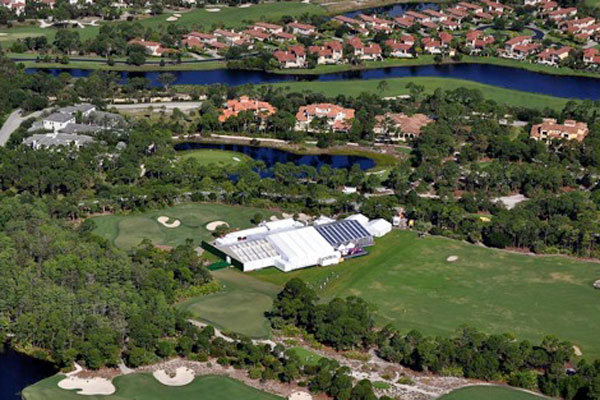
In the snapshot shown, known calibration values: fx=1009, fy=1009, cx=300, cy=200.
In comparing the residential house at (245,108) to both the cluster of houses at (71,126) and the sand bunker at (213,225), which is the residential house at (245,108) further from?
the sand bunker at (213,225)

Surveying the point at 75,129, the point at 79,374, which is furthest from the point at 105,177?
the point at 79,374

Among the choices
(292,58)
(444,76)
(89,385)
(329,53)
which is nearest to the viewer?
(89,385)

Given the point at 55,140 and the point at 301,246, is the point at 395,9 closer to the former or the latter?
the point at 55,140

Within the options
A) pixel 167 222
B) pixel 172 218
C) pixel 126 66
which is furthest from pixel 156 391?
pixel 126 66

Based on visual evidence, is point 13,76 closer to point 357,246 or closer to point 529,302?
point 357,246

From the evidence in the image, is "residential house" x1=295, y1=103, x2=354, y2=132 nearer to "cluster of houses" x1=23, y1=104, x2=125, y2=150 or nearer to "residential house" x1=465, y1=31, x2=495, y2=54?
"cluster of houses" x1=23, y1=104, x2=125, y2=150

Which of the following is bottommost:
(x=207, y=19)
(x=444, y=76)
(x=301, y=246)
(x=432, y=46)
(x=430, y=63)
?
(x=301, y=246)

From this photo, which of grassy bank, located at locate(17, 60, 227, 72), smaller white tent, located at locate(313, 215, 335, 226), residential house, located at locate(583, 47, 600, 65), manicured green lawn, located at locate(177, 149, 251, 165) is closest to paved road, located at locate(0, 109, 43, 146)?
manicured green lawn, located at locate(177, 149, 251, 165)
